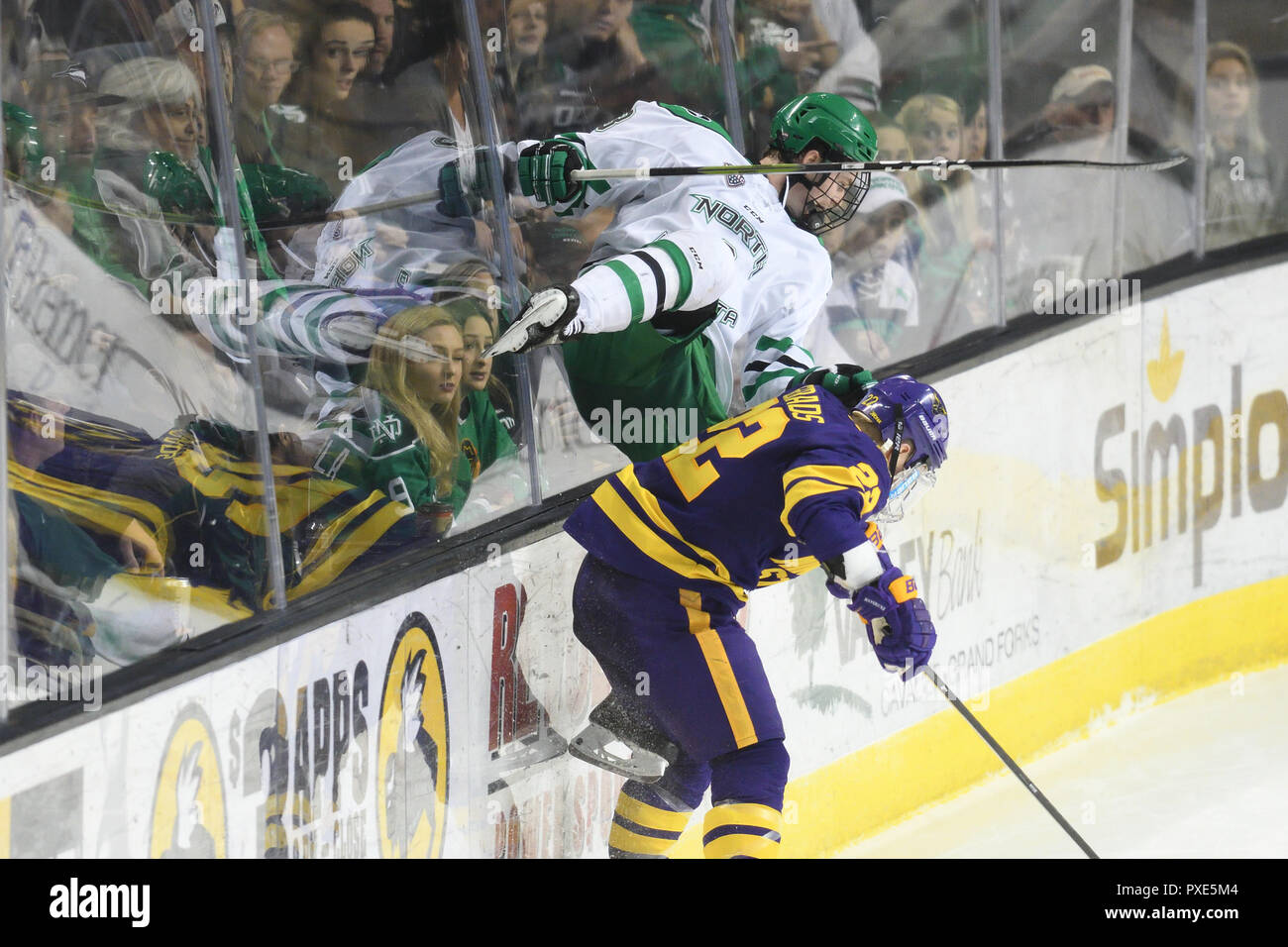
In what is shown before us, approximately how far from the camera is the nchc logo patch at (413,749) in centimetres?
338

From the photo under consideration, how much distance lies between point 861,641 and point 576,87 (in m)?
1.90

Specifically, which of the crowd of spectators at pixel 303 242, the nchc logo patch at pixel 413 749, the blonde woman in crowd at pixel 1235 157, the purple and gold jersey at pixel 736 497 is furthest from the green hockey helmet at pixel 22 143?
the blonde woman in crowd at pixel 1235 157

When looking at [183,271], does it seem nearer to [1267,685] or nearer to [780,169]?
[780,169]

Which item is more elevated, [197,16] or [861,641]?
[197,16]

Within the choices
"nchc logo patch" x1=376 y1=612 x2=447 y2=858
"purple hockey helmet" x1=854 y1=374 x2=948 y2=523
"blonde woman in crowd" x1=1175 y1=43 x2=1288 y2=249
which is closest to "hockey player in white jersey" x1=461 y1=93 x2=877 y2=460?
"purple hockey helmet" x1=854 y1=374 x2=948 y2=523

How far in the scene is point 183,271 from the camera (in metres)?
2.96

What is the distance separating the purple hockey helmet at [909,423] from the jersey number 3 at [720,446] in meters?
0.19

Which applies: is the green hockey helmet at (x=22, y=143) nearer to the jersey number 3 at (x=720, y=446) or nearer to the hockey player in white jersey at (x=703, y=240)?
the hockey player in white jersey at (x=703, y=240)

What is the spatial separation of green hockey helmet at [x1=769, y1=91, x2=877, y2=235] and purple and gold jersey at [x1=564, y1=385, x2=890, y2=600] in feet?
1.73

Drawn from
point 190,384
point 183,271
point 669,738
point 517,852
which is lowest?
point 517,852

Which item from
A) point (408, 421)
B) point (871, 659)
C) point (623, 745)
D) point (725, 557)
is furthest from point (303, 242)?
point (871, 659)

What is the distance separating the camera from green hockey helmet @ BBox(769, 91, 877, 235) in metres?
3.68

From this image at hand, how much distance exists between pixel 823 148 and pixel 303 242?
119 centimetres

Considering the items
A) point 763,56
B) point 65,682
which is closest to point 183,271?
point 65,682
